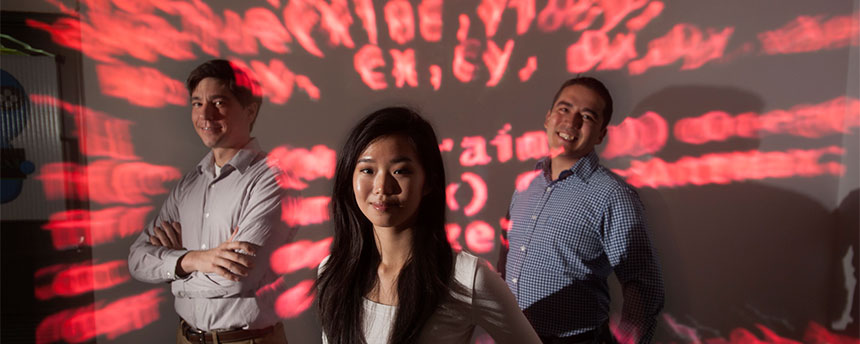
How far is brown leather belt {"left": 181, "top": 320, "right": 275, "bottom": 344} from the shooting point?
148 cm

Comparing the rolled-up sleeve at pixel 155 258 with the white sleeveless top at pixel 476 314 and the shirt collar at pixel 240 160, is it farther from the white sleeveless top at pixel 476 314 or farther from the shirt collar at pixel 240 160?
the white sleeveless top at pixel 476 314

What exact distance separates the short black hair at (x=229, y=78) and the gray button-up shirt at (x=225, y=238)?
18 cm

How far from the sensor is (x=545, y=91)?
1.86m

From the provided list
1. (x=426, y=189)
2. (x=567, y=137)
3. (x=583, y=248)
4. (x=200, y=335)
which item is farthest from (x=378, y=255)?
(x=200, y=335)

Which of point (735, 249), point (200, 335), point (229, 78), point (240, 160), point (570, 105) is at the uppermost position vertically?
point (229, 78)

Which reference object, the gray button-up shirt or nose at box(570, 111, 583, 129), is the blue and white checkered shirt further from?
the gray button-up shirt

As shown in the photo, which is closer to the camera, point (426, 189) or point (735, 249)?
point (426, 189)

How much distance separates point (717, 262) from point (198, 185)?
2179mm

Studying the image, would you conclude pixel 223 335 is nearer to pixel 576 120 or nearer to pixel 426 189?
pixel 426 189

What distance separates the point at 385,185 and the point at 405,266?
18 cm

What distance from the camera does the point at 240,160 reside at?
156cm

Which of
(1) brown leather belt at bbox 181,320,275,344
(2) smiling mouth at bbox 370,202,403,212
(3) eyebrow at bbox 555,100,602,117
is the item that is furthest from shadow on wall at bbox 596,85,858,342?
(1) brown leather belt at bbox 181,320,275,344

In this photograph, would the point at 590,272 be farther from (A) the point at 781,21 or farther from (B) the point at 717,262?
(A) the point at 781,21

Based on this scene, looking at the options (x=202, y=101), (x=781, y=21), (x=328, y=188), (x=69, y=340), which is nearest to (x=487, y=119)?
(x=328, y=188)
